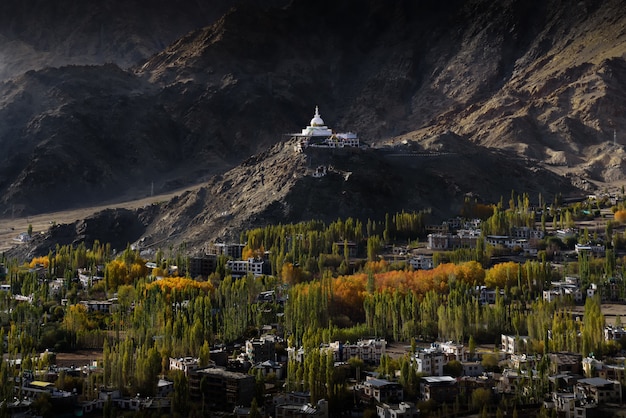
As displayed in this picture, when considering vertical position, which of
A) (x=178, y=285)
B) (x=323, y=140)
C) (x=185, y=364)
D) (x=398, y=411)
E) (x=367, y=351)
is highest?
(x=323, y=140)

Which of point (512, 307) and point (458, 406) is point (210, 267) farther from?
point (458, 406)

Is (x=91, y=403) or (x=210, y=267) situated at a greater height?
(x=210, y=267)

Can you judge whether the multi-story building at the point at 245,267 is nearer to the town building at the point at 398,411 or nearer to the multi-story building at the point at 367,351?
the multi-story building at the point at 367,351

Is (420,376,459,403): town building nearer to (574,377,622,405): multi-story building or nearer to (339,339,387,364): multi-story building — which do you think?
(574,377,622,405): multi-story building

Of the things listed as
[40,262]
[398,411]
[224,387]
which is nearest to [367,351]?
[224,387]

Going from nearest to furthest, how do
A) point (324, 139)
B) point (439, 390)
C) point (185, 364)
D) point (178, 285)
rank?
point (439, 390)
point (185, 364)
point (178, 285)
point (324, 139)

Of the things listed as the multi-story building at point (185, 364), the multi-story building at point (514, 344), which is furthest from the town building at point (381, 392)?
the multi-story building at point (514, 344)

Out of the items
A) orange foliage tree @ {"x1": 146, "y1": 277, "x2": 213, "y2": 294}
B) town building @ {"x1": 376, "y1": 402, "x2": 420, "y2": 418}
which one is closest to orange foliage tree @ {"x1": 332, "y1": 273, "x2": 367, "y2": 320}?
orange foliage tree @ {"x1": 146, "y1": 277, "x2": 213, "y2": 294}

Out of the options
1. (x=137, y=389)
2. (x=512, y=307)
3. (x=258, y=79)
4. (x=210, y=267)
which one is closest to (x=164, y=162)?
(x=258, y=79)

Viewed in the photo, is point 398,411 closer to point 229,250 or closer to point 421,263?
point 421,263
